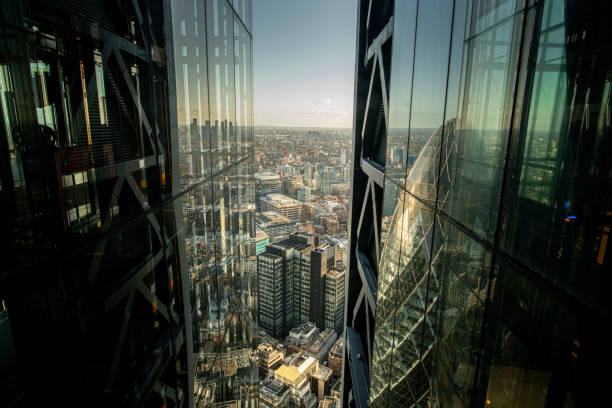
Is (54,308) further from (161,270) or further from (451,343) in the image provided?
(451,343)

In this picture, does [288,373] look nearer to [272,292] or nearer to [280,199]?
[272,292]

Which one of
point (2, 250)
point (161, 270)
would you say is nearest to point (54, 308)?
point (2, 250)

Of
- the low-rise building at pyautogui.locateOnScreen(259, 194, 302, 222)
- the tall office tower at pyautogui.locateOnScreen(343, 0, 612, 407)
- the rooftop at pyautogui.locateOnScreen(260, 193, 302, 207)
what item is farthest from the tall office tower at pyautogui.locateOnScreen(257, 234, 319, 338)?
the tall office tower at pyautogui.locateOnScreen(343, 0, 612, 407)

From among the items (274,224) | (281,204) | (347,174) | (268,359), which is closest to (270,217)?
(274,224)

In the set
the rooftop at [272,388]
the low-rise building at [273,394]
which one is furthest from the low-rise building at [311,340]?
the rooftop at [272,388]

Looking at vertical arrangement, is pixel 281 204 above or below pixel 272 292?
above
